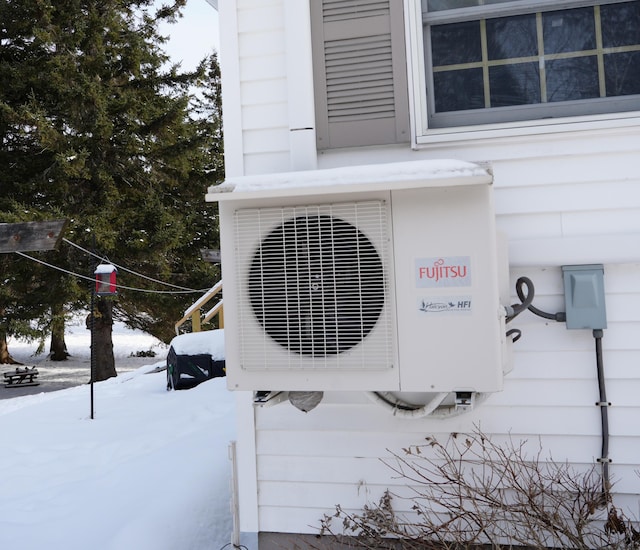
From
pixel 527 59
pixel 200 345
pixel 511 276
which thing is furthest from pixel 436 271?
pixel 200 345

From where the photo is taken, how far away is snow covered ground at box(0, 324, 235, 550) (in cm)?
322

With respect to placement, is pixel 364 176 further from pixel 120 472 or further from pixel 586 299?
pixel 120 472

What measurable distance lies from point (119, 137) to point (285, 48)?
1206 centimetres

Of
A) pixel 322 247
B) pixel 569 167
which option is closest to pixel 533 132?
pixel 569 167

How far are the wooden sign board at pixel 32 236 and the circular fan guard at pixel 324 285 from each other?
16.5 ft

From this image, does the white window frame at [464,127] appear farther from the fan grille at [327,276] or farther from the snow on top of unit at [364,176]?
the fan grille at [327,276]

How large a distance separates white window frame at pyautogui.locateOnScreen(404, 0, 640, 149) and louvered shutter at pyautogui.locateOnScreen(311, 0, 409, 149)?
0.03 m

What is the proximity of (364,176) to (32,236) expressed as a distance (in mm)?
5535

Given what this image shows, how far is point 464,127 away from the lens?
2484 millimetres

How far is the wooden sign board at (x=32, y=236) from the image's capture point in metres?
6.58

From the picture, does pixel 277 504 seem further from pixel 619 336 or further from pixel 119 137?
pixel 119 137

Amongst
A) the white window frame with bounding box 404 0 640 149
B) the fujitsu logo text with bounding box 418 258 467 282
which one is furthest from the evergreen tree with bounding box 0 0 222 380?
the fujitsu logo text with bounding box 418 258 467 282

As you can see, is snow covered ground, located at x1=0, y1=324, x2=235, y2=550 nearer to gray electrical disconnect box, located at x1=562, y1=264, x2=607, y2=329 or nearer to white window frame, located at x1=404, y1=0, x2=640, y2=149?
gray electrical disconnect box, located at x1=562, y1=264, x2=607, y2=329

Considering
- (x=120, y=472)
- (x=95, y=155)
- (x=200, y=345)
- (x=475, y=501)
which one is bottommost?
(x=120, y=472)
